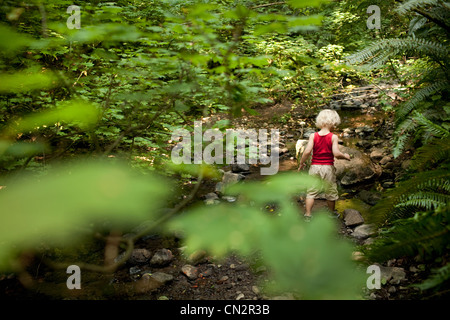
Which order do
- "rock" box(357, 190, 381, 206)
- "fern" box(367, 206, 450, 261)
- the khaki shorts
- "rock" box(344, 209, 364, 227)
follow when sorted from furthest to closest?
1. "rock" box(357, 190, 381, 206)
2. the khaki shorts
3. "rock" box(344, 209, 364, 227)
4. "fern" box(367, 206, 450, 261)

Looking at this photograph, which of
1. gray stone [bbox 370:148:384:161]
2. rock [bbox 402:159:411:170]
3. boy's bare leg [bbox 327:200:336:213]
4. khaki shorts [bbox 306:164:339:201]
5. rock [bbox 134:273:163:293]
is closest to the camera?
rock [bbox 134:273:163:293]

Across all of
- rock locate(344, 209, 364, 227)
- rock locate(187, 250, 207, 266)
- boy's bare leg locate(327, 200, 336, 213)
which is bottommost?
rock locate(187, 250, 207, 266)

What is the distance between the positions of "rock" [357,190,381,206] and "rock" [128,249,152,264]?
11.0ft

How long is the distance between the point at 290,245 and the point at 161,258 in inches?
110

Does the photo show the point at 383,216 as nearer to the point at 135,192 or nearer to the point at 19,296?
the point at 135,192

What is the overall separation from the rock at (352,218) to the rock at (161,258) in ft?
8.07

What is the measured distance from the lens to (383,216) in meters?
2.40

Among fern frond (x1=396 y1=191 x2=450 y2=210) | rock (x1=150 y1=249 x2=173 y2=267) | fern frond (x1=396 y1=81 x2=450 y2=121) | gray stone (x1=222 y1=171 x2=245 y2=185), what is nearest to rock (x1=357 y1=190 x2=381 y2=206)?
fern frond (x1=396 y1=81 x2=450 y2=121)

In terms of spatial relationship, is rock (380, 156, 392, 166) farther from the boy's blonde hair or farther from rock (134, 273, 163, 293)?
rock (134, 273, 163, 293)

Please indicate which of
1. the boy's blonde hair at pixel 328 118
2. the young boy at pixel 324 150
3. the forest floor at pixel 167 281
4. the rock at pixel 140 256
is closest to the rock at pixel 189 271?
the forest floor at pixel 167 281

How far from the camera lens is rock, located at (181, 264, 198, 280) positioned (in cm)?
272

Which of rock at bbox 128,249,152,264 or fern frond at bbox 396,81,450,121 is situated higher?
fern frond at bbox 396,81,450,121

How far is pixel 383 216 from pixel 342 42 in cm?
Answer: 791
